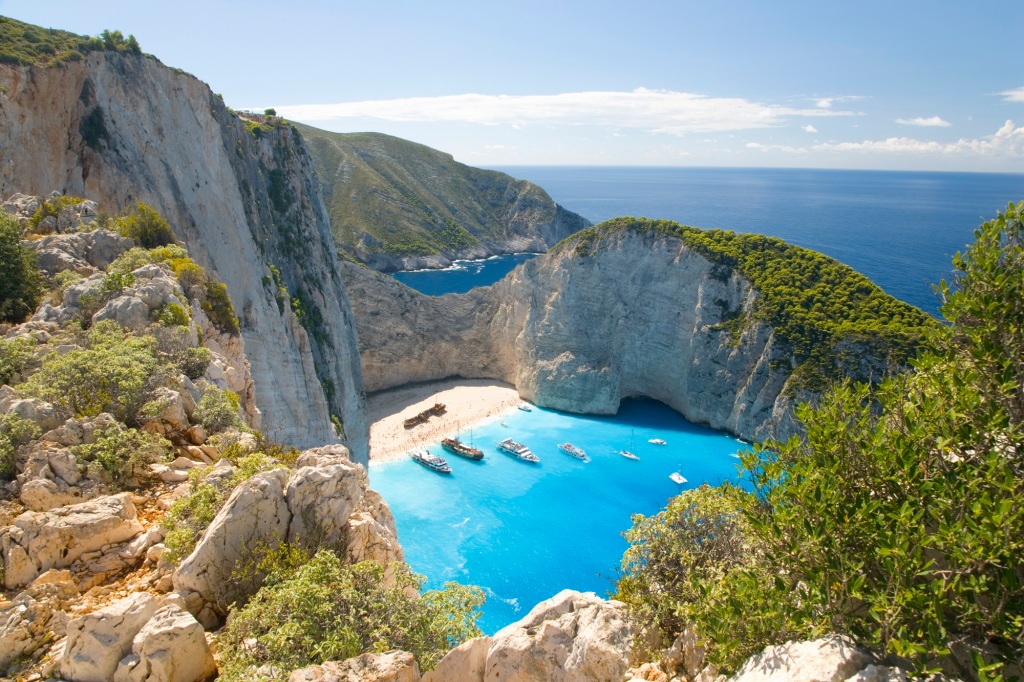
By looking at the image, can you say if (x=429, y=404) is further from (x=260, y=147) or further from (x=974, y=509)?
(x=974, y=509)

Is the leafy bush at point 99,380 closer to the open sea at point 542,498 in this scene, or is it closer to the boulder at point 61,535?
the boulder at point 61,535

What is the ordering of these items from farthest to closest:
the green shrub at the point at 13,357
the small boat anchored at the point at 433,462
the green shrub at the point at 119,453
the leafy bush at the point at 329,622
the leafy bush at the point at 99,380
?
the small boat anchored at the point at 433,462
the green shrub at the point at 13,357
the leafy bush at the point at 99,380
the green shrub at the point at 119,453
the leafy bush at the point at 329,622

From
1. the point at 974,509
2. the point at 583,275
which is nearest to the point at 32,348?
Answer: the point at 974,509

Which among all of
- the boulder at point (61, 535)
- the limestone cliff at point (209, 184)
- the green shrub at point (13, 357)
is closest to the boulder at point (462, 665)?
the boulder at point (61, 535)

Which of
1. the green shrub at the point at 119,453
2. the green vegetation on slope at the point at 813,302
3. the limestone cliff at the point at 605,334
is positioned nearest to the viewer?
the green shrub at the point at 119,453

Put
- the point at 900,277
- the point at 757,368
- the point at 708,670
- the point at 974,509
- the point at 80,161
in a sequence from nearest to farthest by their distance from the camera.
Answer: the point at 974,509
the point at 708,670
the point at 80,161
the point at 757,368
the point at 900,277

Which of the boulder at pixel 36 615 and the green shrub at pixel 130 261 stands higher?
the green shrub at pixel 130 261

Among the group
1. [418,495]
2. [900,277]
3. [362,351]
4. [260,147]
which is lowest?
[418,495]

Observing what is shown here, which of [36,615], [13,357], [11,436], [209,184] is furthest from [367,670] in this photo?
[209,184]

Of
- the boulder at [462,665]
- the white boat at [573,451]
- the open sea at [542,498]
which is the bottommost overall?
the open sea at [542,498]
